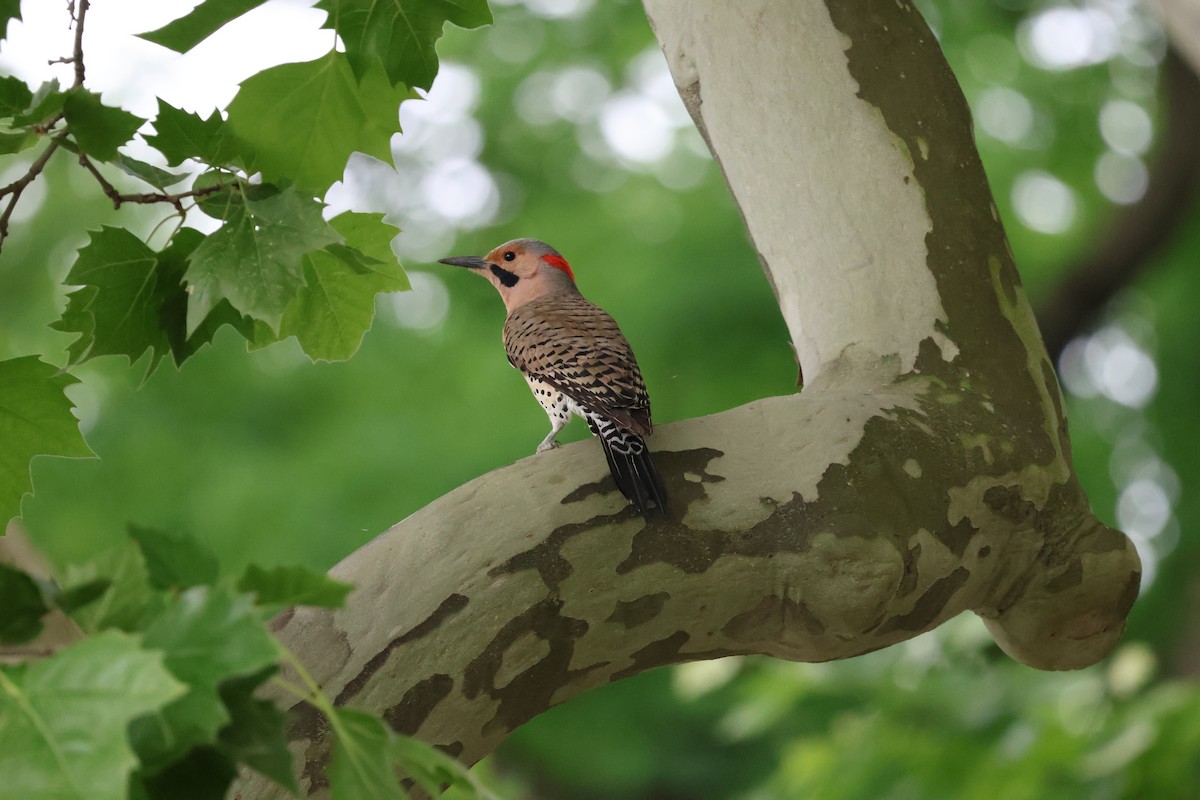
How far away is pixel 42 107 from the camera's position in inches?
43.6

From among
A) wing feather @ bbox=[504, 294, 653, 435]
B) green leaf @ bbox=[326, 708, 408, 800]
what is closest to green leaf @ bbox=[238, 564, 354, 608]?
green leaf @ bbox=[326, 708, 408, 800]

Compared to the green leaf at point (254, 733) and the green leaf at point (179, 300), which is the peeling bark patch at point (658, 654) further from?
the green leaf at point (254, 733)

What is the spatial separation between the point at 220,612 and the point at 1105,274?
6.35 meters

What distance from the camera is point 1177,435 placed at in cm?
671

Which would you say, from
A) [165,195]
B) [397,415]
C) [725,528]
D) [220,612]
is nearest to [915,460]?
[725,528]

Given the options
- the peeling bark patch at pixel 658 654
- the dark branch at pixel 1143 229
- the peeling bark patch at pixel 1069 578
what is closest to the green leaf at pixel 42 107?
the peeling bark patch at pixel 658 654

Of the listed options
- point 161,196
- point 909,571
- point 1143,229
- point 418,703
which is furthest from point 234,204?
point 1143,229

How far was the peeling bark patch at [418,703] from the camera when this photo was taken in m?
1.36

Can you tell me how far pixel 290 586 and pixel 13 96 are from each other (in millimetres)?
656

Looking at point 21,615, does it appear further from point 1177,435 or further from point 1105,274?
point 1177,435

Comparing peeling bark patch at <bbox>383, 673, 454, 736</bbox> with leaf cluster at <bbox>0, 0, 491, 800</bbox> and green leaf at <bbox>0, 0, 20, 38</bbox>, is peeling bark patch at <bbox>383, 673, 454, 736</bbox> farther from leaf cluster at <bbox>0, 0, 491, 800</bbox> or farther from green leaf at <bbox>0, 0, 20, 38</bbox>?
green leaf at <bbox>0, 0, 20, 38</bbox>

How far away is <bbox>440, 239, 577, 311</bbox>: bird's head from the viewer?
233 cm

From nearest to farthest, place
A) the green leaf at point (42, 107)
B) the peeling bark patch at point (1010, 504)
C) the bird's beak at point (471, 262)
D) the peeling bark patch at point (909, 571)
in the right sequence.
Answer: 1. the green leaf at point (42, 107)
2. the peeling bark patch at point (909, 571)
3. the peeling bark patch at point (1010, 504)
4. the bird's beak at point (471, 262)

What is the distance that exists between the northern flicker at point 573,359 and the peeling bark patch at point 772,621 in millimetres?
190
